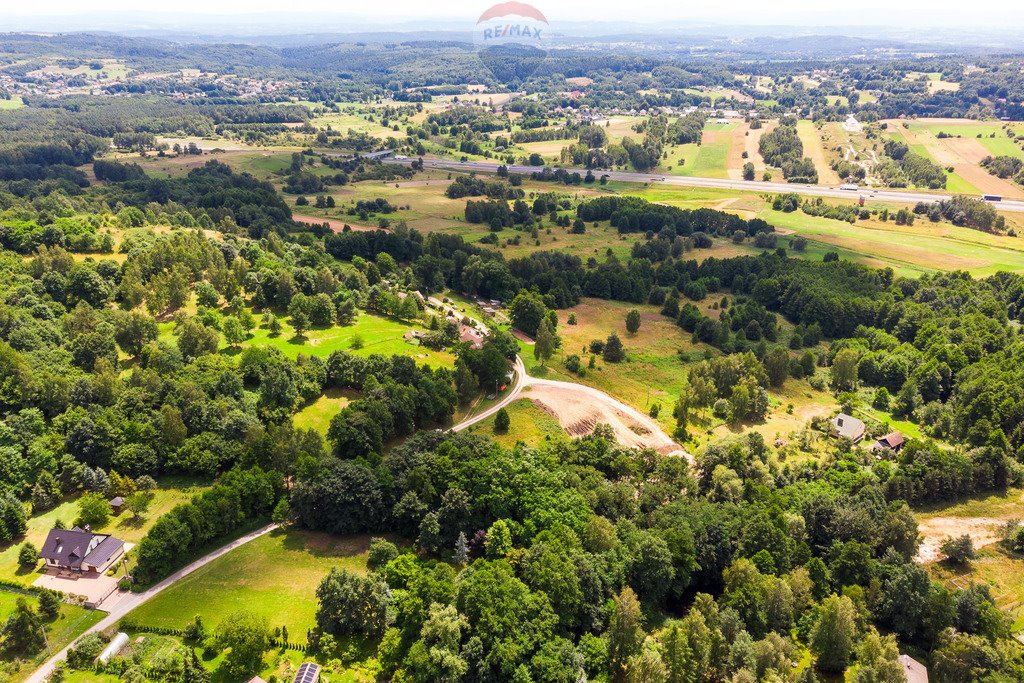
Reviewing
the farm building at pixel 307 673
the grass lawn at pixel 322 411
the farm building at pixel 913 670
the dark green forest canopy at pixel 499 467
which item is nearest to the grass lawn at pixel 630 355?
the dark green forest canopy at pixel 499 467

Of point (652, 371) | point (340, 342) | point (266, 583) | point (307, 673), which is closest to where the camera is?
point (307, 673)

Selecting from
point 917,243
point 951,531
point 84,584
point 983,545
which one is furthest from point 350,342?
point 917,243

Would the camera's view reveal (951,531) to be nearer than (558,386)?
Yes

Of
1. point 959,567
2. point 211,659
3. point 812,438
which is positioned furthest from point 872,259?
point 211,659

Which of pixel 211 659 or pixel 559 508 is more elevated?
pixel 559 508

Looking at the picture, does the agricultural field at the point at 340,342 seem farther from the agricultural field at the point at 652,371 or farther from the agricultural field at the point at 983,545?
the agricultural field at the point at 983,545

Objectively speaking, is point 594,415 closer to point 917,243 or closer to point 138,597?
point 138,597

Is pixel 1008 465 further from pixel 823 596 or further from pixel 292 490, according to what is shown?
pixel 292 490
